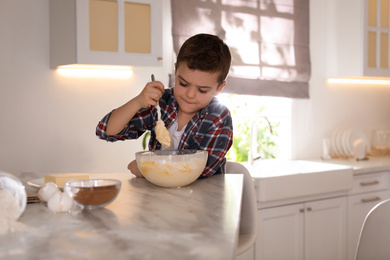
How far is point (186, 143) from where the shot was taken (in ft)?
5.13

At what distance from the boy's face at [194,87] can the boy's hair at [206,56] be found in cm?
2

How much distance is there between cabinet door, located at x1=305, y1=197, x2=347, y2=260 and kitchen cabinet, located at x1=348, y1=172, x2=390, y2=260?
0.20 ft

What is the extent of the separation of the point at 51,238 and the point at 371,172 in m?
2.93

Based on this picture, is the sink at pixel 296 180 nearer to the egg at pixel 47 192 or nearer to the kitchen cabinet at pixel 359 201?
the kitchen cabinet at pixel 359 201

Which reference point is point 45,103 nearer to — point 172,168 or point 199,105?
point 199,105

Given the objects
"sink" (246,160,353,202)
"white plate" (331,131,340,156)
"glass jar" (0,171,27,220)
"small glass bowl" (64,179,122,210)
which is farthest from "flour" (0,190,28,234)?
"white plate" (331,131,340,156)

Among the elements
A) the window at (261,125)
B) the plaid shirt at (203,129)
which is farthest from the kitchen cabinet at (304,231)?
the plaid shirt at (203,129)

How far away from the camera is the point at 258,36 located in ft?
10.7

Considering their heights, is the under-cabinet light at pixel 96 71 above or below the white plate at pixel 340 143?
above

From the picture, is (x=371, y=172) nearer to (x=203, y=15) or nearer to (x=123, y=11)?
(x=203, y=15)

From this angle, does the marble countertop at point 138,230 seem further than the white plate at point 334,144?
No

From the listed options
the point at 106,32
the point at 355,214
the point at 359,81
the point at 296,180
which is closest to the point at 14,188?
the point at 106,32

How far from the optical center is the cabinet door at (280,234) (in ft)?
8.95

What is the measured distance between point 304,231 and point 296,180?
0.37 metres
